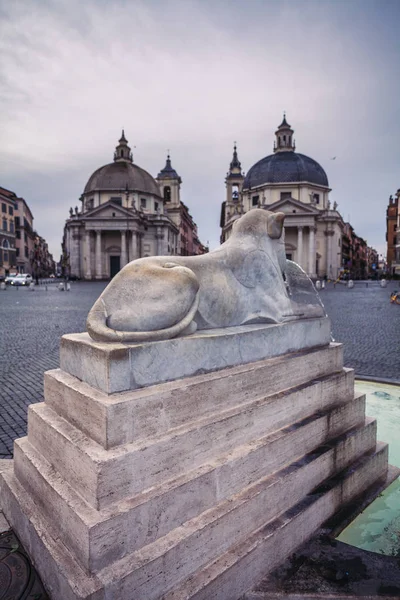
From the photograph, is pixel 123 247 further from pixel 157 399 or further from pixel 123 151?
pixel 157 399

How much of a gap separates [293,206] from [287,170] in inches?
272

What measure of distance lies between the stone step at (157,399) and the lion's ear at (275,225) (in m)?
1.11

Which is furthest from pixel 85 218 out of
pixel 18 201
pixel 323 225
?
pixel 323 225

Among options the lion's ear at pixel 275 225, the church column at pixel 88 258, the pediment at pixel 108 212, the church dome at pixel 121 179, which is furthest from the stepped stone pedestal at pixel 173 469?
the church dome at pixel 121 179

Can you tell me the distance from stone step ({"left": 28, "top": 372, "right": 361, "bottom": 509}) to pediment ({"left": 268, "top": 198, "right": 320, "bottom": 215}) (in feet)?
167

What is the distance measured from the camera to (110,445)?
1.99m

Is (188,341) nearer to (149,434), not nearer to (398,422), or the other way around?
(149,434)

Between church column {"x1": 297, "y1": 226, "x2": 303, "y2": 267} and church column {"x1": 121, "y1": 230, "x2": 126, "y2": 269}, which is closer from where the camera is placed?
church column {"x1": 297, "y1": 226, "x2": 303, "y2": 267}

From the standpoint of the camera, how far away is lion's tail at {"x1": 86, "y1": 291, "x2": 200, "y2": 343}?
231 centimetres

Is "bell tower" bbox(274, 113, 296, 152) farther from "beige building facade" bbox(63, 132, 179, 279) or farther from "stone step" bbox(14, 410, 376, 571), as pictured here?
"stone step" bbox(14, 410, 376, 571)

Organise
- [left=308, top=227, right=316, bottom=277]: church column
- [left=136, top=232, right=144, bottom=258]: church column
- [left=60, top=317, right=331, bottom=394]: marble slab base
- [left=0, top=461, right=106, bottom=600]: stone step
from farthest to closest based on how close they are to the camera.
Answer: [left=136, top=232, right=144, bottom=258]: church column
[left=308, top=227, right=316, bottom=277]: church column
[left=60, top=317, right=331, bottom=394]: marble slab base
[left=0, top=461, right=106, bottom=600]: stone step

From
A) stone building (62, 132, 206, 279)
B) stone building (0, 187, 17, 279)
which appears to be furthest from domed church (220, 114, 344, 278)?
stone building (0, 187, 17, 279)

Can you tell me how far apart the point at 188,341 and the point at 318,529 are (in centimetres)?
164

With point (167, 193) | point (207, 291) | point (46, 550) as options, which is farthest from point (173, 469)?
point (167, 193)
